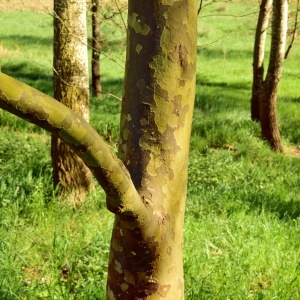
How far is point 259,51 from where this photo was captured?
990 cm

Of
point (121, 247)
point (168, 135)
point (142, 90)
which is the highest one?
point (142, 90)

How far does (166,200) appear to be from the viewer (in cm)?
178

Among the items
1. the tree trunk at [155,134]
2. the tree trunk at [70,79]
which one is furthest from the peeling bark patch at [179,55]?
the tree trunk at [70,79]

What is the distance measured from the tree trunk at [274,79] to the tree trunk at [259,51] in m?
0.77

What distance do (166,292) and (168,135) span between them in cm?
60

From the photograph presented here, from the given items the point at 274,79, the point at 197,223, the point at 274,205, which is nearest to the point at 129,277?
the point at 197,223

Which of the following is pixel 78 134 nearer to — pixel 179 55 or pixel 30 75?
pixel 179 55

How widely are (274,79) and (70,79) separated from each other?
4.94 meters

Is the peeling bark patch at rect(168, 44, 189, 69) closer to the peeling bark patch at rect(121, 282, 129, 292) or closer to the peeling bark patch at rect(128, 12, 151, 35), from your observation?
the peeling bark patch at rect(128, 12, 151, 35)

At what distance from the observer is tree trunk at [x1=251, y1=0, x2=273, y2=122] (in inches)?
373

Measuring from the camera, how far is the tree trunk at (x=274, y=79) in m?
8.38

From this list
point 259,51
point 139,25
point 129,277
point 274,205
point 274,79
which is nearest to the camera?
point 139,25

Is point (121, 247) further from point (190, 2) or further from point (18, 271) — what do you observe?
point (18, 271)

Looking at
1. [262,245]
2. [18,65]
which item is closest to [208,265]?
[262,245]
